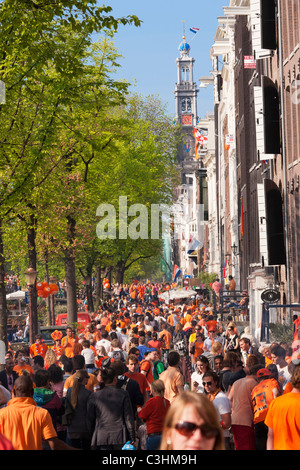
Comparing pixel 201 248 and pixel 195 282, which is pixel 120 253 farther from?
pixel 201 248

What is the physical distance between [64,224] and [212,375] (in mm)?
20609

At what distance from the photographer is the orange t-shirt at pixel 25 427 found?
658cm

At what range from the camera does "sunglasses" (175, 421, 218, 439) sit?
382cm

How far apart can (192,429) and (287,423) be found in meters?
3.23

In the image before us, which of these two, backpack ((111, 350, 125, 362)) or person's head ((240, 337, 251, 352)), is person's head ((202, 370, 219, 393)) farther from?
backpack ((111, 350, 125, 362))

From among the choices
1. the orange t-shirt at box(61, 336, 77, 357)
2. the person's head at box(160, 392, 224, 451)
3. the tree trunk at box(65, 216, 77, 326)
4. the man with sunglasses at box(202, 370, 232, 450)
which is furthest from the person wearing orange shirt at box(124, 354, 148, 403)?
the tree trunk at box(65, 216, 77, 326)

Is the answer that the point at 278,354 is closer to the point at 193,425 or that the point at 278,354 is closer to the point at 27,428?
the point at 27,428

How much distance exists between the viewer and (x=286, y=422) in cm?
688

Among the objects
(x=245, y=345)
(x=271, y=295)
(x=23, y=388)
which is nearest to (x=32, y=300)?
(x=271, y=295)

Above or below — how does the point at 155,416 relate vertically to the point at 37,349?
below

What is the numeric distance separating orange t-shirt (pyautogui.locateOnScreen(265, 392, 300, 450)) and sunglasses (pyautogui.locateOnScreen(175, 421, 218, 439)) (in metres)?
3.13

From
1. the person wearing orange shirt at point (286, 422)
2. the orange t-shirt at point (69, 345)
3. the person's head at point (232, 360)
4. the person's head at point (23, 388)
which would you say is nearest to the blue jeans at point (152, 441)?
the person's head at point (232, 360)
